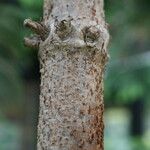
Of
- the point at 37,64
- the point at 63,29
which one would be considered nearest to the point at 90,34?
the point at 63,29

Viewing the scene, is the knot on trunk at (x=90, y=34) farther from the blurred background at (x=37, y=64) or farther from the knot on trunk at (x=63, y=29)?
the blurred background at (x=37, y=64)

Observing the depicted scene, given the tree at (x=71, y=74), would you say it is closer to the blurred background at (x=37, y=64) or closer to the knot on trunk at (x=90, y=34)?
the knot on trunk at (x=90, y=34)

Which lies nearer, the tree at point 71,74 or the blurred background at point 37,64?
the tree at point 71,74

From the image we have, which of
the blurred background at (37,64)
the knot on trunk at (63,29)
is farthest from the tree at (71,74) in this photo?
the blurred background at (37,64)

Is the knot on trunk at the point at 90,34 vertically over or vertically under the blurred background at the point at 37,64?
under

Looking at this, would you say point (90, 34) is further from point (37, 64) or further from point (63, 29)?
point (37, 64)

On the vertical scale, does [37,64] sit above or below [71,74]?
above

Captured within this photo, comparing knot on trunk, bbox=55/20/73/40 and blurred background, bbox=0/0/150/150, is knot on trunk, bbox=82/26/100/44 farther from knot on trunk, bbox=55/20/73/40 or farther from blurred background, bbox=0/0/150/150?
blurred background, bbox=0/0/150/150
